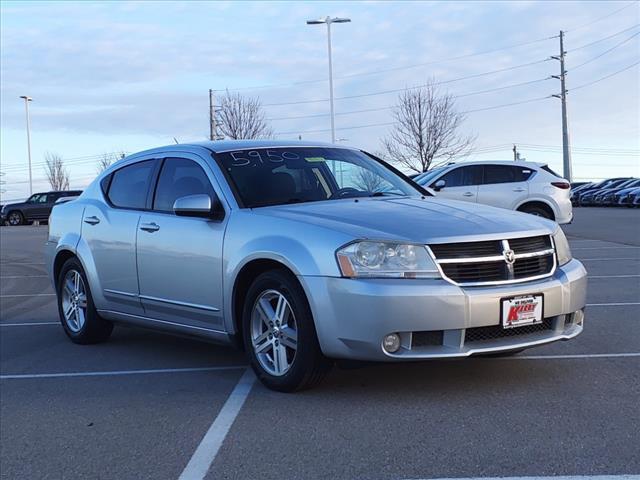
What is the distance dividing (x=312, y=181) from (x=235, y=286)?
3.56 ft

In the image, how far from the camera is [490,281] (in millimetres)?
4578

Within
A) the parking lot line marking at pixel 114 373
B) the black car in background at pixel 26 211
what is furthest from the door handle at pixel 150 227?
the black car in background at pixel 26 211

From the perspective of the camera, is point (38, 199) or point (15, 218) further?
point (38, 199)

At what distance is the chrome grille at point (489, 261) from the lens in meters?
4.52

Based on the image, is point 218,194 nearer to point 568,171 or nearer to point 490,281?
point 490,281

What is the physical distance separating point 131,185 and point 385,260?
9.89 feet

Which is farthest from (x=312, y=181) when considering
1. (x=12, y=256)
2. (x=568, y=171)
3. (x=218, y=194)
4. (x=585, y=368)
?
(x=568, y=171)

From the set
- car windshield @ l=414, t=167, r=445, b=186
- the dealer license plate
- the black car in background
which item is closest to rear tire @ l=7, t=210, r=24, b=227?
the black car in background

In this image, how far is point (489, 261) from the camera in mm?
4586

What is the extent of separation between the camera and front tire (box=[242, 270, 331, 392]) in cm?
474

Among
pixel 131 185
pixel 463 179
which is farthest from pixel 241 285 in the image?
pixel 463 179

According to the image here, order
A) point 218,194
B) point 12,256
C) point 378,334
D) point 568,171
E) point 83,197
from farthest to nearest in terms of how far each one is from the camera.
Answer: point 568,171 → point 12,256 → point 83,197 → point 218,194 → point 378,334

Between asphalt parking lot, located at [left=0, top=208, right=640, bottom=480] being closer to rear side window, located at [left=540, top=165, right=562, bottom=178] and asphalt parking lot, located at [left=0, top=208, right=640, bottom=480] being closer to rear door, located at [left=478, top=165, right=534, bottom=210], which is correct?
rear door, located at [left=478, top=165, right=534, bottom=210]

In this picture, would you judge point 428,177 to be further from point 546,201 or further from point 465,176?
point 546,201
